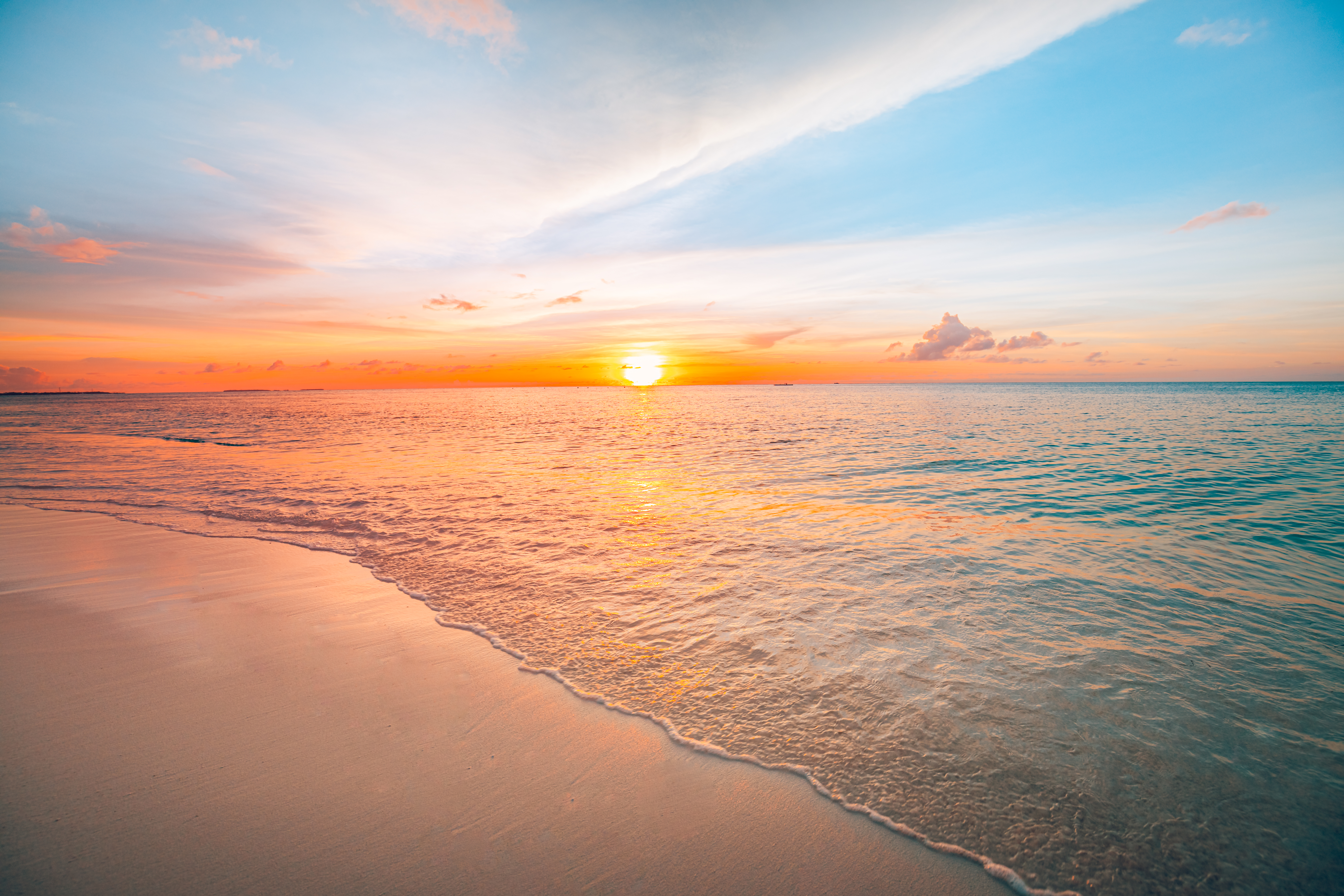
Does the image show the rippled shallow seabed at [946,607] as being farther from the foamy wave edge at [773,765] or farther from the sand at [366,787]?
the sand at [366,787]

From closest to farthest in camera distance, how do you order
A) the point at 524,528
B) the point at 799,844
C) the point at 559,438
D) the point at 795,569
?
1. the point at 799,844
2. the point at 795,569
3. the point at 524,528
4. the point at 559,438

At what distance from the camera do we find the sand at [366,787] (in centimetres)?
306

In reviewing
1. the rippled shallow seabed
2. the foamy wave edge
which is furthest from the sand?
the rippled shallow seabed

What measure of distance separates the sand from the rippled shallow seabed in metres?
0.48

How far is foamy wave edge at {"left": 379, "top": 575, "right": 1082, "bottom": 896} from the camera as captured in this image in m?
3.12

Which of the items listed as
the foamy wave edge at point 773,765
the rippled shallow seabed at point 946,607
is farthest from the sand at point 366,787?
the rippled shallow seabed at point 946,607

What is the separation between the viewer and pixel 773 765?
401 cm

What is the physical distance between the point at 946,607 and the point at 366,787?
6721 mm

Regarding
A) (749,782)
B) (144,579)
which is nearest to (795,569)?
(749,782)

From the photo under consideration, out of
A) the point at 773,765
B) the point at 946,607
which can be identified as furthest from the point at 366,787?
the point at 946,607

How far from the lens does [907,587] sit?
7.60 meters

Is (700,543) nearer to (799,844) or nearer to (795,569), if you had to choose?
(795,569)

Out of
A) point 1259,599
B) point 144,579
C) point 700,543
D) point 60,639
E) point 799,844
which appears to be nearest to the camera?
point 799,844

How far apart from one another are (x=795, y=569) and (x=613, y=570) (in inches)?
117
